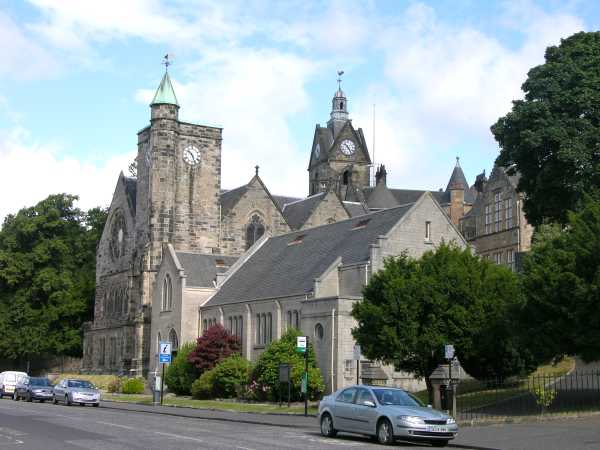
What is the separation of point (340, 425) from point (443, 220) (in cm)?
2782

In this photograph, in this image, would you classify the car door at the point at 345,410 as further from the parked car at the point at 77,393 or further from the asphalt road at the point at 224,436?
the parked car at the point at 77,393

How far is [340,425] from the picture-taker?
24.0 metres

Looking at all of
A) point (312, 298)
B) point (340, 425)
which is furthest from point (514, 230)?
point (340, 425)

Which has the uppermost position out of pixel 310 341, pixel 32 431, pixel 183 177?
pixel 183 177

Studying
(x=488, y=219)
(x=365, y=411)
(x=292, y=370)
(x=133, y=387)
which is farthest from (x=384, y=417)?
(x=488, y=219)

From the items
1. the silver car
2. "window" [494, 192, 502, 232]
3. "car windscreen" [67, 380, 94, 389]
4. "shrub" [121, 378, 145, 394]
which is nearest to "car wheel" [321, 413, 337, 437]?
the silver car

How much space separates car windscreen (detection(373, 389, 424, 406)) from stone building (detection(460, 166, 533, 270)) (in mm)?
46489

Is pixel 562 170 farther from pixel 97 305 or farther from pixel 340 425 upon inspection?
pixel 97 305

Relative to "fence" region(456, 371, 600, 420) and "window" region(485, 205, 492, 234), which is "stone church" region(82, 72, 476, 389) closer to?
"window" region(485, 205, 492, 234)

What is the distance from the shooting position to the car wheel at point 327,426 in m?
24.3

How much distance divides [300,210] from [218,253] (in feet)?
29.6

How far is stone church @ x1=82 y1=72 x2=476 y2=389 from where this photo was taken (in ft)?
160

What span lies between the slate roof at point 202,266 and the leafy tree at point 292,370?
51.7ft

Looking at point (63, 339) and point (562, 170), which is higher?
point (562, 170)
